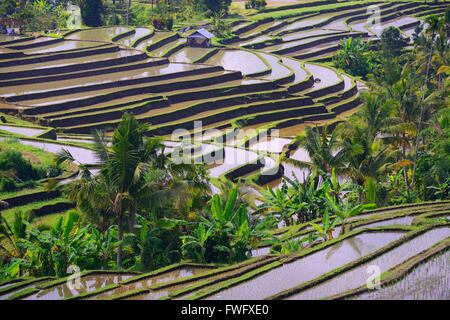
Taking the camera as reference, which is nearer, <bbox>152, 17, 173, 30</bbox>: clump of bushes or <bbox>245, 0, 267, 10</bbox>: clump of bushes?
<bbox>152, 17, 173, 30</bbox>: clump of bushes

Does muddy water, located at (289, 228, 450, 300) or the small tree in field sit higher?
the small tree in field

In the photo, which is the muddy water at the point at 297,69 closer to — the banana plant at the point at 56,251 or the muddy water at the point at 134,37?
the muddy water at the point at 134,37

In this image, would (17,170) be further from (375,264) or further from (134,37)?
(134,37)

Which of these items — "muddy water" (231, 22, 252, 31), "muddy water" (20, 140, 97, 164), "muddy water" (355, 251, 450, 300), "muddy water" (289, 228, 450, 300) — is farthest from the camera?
"muddy water" (231, 22, 252, 31)

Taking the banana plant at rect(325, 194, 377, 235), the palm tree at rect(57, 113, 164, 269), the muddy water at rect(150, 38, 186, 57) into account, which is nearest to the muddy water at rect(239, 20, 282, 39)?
the muddy water at rect(150, 38, 186, 57)

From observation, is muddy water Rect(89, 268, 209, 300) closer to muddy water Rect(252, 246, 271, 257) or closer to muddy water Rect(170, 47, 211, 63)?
muddy water Rect(252, 246, 271, 257)

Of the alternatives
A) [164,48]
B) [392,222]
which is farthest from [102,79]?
[392,222]
